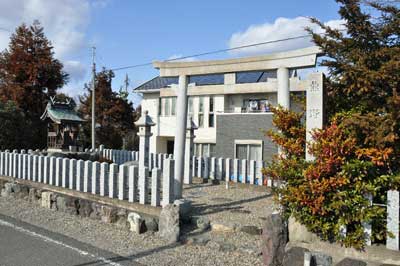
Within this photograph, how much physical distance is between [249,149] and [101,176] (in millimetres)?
11407

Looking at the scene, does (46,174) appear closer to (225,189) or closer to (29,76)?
(225,189)

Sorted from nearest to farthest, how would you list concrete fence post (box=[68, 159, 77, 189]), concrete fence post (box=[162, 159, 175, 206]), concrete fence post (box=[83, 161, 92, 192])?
concrete fence post (box=[162, 159, 175, 206]), concrete fence post (box=[83, 161, 92, 192]), concrete fence post (box=[68, 159, 77, 189])

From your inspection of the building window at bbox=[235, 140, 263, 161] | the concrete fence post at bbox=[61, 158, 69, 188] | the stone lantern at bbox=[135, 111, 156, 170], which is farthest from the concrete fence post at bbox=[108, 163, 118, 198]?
the building window at bbox=[235, 140, 263, 161]

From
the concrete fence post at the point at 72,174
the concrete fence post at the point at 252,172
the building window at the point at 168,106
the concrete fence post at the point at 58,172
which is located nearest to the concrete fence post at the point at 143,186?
the concrete fence post at the point at 72,174

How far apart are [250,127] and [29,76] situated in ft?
47.0

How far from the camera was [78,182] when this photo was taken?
29.0 feet

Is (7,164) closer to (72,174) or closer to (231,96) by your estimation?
(72,174)

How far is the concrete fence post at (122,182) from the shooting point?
25.2 ft

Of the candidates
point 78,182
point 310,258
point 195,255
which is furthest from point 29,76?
point 310,258

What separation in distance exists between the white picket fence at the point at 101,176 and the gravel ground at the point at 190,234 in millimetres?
781

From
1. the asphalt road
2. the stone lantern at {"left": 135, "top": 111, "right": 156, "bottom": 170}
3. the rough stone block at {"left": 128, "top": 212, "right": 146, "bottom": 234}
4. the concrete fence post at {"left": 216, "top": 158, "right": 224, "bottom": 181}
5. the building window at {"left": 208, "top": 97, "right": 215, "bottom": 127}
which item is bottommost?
the asphalt road

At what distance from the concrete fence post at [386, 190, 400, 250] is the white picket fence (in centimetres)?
379

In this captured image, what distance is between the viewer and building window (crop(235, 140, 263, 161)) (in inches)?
711

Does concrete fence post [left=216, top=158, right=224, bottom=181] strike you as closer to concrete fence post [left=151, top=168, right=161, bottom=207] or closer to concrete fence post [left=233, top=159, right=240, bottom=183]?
concrete fence post [left=233, top=159, right=240, bottom=183]
